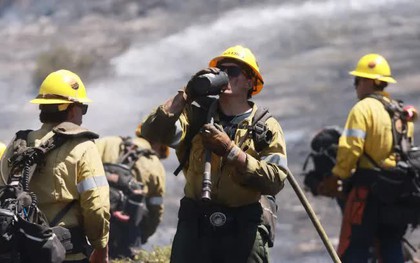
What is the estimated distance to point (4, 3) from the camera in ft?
78.8

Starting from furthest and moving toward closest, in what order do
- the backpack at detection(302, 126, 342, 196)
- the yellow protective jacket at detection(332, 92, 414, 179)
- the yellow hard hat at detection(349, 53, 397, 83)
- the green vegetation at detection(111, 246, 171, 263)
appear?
the green vegetation at detection(111, 246, 171, 263)
the backpack at detection(302, 126, 342, 196)
the yellow hard hat at detection(349, 53, 397, 83)
the yellow protective jacket at detection(332, 92, 414, 179)

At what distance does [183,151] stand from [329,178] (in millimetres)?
3307

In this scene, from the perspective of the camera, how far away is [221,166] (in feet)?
18.3

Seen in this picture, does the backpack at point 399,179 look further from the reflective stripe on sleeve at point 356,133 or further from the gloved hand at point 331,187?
the gloved hand at point 331,187

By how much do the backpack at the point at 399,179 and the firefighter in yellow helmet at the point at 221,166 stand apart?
2.43 metres

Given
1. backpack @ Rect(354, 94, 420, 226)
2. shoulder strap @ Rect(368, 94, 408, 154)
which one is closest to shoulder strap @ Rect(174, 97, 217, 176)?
backpack @ Rect(354, 94, 420, 226)

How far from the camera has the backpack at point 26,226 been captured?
18.1 ft

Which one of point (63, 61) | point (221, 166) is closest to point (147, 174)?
point (221, 166)

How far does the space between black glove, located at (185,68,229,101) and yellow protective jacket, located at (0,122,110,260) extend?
2.44 ft

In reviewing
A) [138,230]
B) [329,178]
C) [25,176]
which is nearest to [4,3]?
[138,230]

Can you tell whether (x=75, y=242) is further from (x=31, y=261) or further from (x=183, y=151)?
(x=183, y=151)

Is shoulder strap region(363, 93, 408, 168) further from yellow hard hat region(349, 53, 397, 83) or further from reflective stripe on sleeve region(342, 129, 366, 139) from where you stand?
yellow hard hat region(349, 53, 397, 83)

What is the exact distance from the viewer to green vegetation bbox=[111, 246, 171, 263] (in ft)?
30.4

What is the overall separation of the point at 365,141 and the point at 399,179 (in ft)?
1.20
